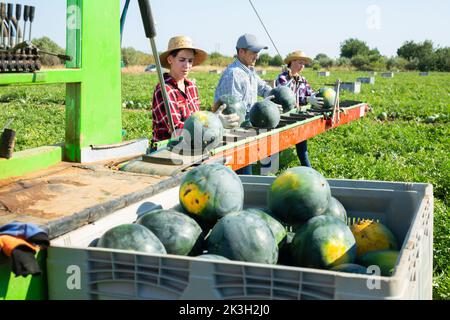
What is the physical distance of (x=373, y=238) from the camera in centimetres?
260

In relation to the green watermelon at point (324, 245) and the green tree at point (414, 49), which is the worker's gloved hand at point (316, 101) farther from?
the green tree at point (414, 49)

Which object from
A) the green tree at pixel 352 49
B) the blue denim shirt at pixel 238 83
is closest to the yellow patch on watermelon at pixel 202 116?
the blue denim shirt at pixel 238 83

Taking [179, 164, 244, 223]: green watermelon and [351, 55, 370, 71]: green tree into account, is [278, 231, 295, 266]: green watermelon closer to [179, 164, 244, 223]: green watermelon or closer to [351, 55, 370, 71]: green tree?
[179, 164, 244, 223]: green watermelon

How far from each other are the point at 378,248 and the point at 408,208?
379mm

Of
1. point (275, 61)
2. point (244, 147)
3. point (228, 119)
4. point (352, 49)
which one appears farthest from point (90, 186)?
point (352, 49)

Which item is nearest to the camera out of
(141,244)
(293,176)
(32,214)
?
(141,244)

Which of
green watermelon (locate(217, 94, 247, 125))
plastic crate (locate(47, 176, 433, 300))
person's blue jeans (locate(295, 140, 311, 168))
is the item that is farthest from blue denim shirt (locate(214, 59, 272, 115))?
plastic crate (locate(47, 176, 433, 300))

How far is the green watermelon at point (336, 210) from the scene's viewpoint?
2723mm

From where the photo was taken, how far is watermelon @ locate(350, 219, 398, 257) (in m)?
2.59

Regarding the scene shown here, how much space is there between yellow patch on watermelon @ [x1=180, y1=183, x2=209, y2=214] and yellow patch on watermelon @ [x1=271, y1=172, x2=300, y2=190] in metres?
0.39

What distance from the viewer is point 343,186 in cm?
307

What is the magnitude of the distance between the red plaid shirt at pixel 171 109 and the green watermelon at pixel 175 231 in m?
2.11
